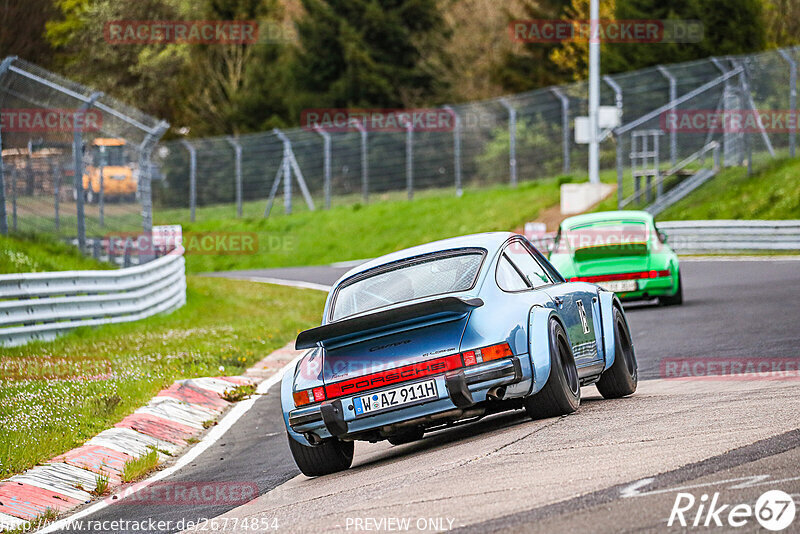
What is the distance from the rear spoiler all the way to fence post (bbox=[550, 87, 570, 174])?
30174 mm

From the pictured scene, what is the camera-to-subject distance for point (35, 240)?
809 inches

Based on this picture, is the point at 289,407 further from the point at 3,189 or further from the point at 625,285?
the point at 3,189

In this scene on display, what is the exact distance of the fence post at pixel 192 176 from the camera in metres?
44.4

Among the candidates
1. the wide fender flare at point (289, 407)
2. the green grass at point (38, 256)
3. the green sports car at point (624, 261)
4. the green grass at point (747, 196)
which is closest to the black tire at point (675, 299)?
the green sports car at point (624, 261)

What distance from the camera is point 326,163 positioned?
43.7 meters

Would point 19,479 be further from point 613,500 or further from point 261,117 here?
point 261,117

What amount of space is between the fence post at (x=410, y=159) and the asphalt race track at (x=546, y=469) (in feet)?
101

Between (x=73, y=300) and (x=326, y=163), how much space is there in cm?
2726

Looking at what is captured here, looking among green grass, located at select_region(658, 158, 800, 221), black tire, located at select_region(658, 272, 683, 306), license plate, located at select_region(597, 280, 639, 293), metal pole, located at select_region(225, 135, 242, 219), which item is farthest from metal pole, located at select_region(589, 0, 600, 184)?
license plate, located at select_region(597, 280, 639, 293)

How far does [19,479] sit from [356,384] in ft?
7.67

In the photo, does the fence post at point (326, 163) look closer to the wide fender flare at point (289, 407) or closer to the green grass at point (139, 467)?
the green grass at point (139, 467)

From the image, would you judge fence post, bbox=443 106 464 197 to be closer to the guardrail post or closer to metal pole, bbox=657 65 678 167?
metal pole, bbox=657 65 678 167

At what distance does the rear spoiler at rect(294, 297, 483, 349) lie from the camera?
7824 millimetres

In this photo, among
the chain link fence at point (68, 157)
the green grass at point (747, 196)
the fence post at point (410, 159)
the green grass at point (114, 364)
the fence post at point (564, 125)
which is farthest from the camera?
the fence post at point (410, 159)
